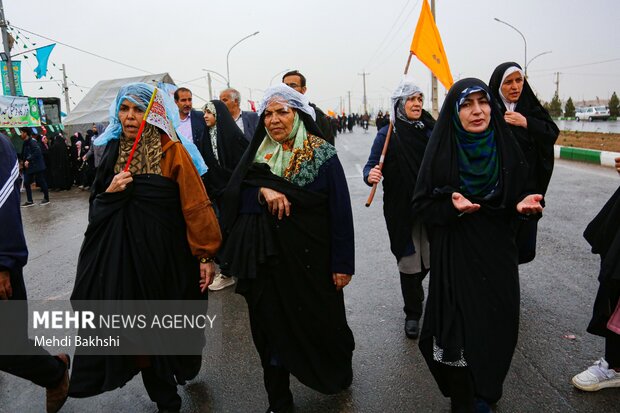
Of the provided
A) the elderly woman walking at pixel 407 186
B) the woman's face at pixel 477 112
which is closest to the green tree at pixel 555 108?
the elderly woman walking at pixel 407 186

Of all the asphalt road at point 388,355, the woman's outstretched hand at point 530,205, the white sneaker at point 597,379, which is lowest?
the asphalt road at point 388,355

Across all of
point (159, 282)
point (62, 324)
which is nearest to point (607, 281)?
point (159, 282)

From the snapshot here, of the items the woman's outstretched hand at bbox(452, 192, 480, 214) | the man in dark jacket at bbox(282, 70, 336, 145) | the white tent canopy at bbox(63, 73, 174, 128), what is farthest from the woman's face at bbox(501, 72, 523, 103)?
the white tent canopy at bbox(63, 73, 174, 128)

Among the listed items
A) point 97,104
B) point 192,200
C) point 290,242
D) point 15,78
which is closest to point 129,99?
point 192,200

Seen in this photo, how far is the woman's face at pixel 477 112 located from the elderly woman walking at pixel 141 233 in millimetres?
1548

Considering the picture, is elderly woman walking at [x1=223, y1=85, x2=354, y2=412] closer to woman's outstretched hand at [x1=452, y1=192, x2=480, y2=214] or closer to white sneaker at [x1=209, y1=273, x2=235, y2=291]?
woman's outstretched hand at [x1=452, y1=192, x2=480, y2=214]

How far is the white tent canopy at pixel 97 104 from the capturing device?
20500 millimetres

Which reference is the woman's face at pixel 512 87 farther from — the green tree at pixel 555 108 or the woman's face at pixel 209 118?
the green tree at pixel 555 108

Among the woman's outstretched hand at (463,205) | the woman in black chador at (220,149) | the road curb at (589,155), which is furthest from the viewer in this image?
the road curb at (589,155)

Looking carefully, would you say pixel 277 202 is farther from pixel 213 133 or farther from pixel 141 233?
pixel 213 133

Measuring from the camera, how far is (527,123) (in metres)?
3.47

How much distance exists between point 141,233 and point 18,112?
15221 millimetres

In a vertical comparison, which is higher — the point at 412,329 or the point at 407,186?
the point at 407,186

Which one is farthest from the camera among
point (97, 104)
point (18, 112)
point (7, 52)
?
point (97, 104)
